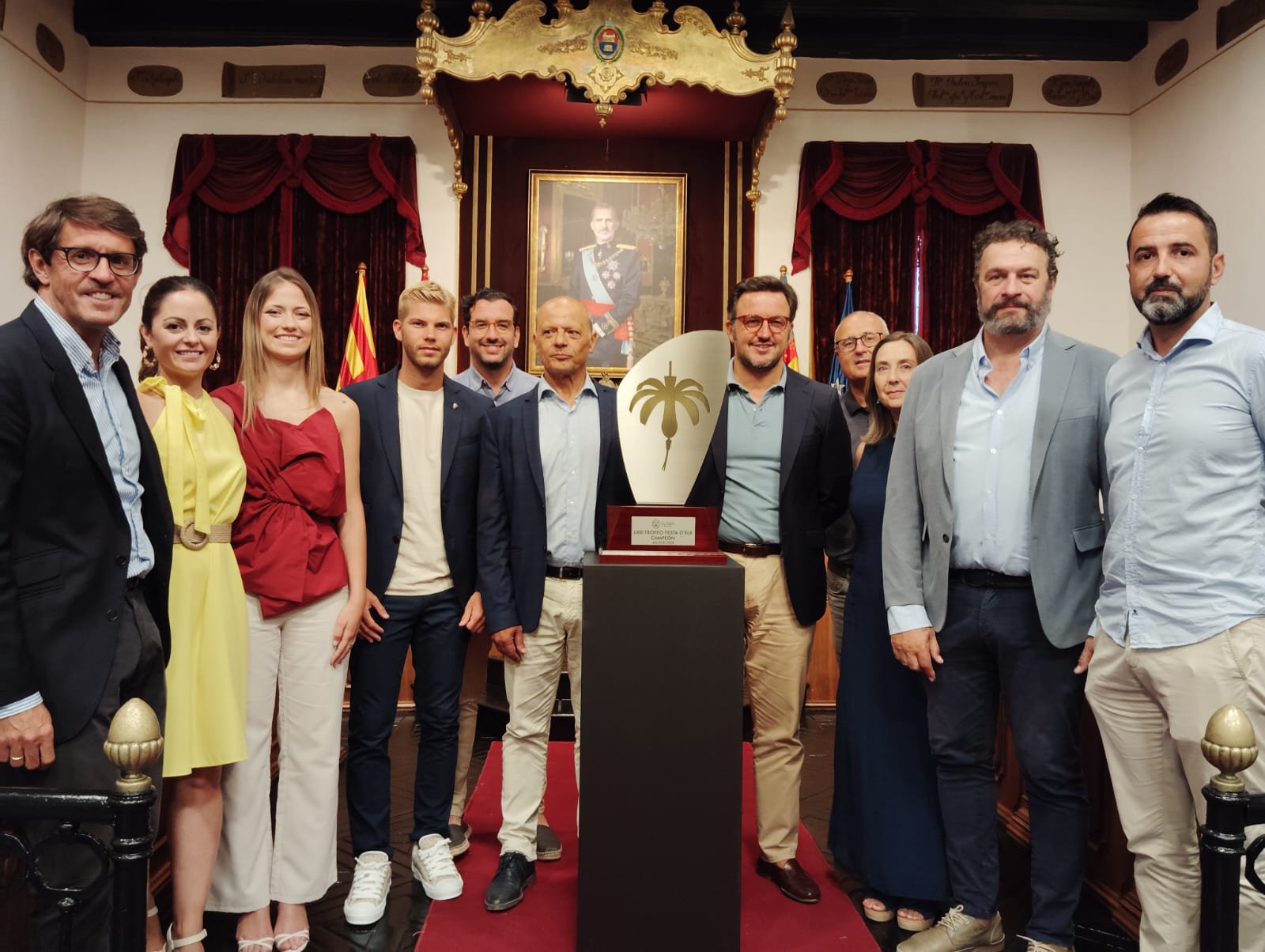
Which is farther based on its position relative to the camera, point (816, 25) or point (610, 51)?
point (816, 25)

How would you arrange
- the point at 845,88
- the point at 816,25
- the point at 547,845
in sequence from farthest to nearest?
the point at 845,88 → the point at 816,25 → the point at 547,845

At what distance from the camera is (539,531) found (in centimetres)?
241

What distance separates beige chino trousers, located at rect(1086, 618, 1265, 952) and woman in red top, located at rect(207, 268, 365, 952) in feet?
5.60

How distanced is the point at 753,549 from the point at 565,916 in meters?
1.06

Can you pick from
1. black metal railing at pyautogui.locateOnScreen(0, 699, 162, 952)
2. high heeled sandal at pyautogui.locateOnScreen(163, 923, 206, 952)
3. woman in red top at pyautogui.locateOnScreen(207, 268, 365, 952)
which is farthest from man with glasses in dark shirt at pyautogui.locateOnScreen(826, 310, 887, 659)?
black metal railing at pyautogui.locateOnScreen(0, 699, 162, 952)

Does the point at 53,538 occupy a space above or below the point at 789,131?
below

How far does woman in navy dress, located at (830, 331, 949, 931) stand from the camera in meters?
2.31

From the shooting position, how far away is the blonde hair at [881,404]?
2.49 meters

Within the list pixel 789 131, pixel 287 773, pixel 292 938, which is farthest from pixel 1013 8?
pixel 292 938

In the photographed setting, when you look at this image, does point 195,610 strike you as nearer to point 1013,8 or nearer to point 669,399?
point 669,399

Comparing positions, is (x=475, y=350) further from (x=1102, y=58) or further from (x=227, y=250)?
(x=1102, y=58)

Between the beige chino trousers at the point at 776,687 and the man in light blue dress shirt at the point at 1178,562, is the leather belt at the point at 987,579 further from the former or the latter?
the beige chino trousers at the point at 776,687

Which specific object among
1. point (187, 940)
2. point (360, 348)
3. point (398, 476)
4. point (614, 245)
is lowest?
point (187, 940)

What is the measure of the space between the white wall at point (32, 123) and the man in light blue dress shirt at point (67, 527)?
4.14 m
